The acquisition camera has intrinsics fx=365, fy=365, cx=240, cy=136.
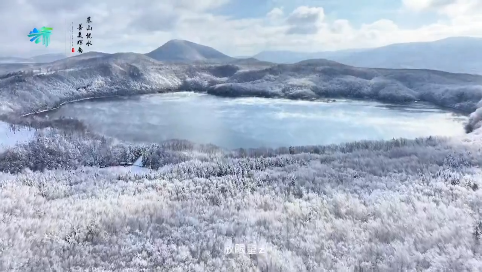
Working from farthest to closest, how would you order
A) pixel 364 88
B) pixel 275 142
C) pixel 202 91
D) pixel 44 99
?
1. pixel 202 91
2. pixel 364 88
3. pixel 44 99
4. pixel 275 142

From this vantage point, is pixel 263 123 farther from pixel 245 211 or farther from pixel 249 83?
pixel 249 83

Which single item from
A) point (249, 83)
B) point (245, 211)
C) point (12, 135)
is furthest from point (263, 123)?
point (249, 83)

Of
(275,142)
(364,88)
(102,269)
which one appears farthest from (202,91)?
(102,269)

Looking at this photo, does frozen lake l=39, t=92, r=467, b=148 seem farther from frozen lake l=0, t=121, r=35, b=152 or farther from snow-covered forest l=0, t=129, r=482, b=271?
snow-covered forest l=0, t=129, r=482, b=271

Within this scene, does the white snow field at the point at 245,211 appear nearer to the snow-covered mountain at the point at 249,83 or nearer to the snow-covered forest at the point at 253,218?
the snow-covered forest at the point at 253,218

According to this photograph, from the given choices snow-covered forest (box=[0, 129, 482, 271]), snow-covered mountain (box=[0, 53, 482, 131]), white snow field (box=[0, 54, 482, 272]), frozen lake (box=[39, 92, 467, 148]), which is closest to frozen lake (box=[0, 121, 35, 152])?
white snow field (box=[0, 54, 482, 272])

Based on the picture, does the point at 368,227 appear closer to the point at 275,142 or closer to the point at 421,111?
the point at 275,142
